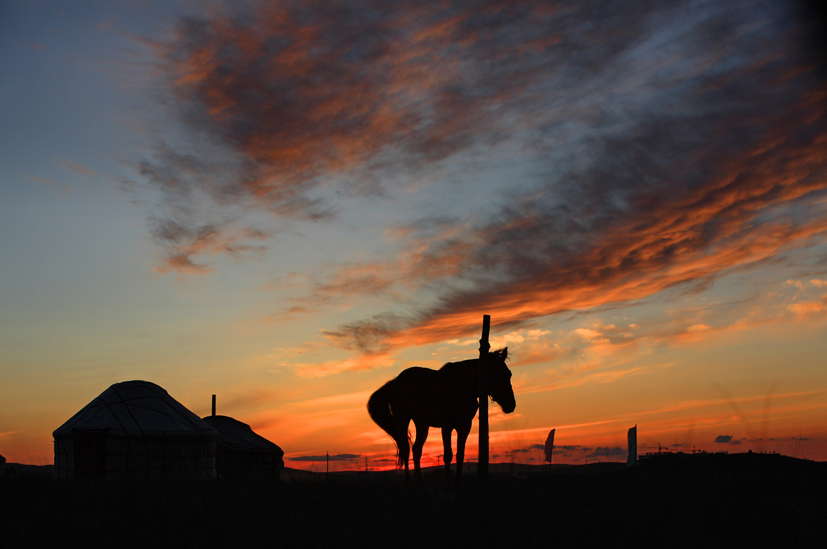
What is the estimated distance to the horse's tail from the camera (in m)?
17.0

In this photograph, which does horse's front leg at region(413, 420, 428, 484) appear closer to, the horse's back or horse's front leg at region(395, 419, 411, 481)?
the horse's back

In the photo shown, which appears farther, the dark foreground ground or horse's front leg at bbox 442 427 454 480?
horse's front leg at bbox 442 427 454 480

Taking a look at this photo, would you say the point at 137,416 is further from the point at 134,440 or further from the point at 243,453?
the point at 243,453

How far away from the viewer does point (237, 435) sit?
32688 millimetres

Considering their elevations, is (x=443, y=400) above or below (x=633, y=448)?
above

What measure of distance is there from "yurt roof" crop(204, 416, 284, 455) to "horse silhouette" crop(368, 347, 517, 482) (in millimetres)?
16801

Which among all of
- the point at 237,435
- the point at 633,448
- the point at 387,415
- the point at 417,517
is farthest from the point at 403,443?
the point at 237,435

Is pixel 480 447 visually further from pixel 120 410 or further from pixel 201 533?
pixel 120 410

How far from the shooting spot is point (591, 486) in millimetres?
14703

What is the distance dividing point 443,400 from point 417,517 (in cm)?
640

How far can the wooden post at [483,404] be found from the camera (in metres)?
16.3

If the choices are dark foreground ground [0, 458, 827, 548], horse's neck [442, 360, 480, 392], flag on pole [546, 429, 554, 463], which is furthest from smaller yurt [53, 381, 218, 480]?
flag on pole [546, 429, 554, 463]

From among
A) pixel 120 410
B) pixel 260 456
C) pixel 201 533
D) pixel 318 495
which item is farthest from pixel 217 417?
pixel 201 533

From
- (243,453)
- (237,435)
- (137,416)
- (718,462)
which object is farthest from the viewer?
(237,435)
